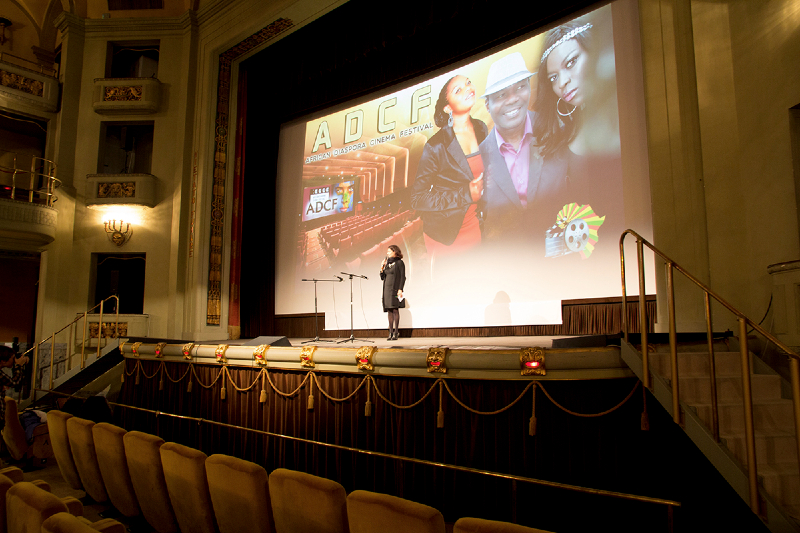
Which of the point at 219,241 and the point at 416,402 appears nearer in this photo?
the point at 416,402

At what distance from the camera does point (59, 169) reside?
10.6 m

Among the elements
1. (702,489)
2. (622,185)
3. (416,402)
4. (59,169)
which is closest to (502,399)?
(416,402)

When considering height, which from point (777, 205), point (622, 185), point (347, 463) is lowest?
point (347, 463)

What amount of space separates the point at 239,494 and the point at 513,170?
5.84 meters

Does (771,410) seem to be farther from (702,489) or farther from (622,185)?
(622,185)

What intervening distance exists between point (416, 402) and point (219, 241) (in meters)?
7.78

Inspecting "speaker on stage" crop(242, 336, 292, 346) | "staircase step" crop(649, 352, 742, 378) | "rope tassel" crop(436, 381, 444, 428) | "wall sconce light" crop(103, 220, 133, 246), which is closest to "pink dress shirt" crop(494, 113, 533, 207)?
"speaker on stage" crop(242, 336, 292, 346)

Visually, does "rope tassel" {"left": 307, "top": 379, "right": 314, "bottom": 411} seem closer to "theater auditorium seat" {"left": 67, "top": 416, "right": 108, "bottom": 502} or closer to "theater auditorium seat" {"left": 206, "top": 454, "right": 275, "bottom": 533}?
"theater auditorium seat" {"left": 67, "top": 416, "right": 108, "bottom": 502}

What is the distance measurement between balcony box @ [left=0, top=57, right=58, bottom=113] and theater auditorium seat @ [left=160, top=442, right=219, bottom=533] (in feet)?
34.7

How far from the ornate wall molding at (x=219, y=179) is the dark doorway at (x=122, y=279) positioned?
1750 millimetres

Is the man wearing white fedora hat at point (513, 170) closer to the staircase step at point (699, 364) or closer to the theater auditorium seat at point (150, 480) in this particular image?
the staircase step at point (699, 364)

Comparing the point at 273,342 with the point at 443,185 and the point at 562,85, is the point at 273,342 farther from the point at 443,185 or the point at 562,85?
the point at 562,85

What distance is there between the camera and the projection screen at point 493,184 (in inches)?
255

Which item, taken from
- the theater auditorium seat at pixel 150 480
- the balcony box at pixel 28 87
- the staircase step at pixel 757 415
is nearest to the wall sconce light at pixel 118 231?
the balcony box at pixel 28 87
